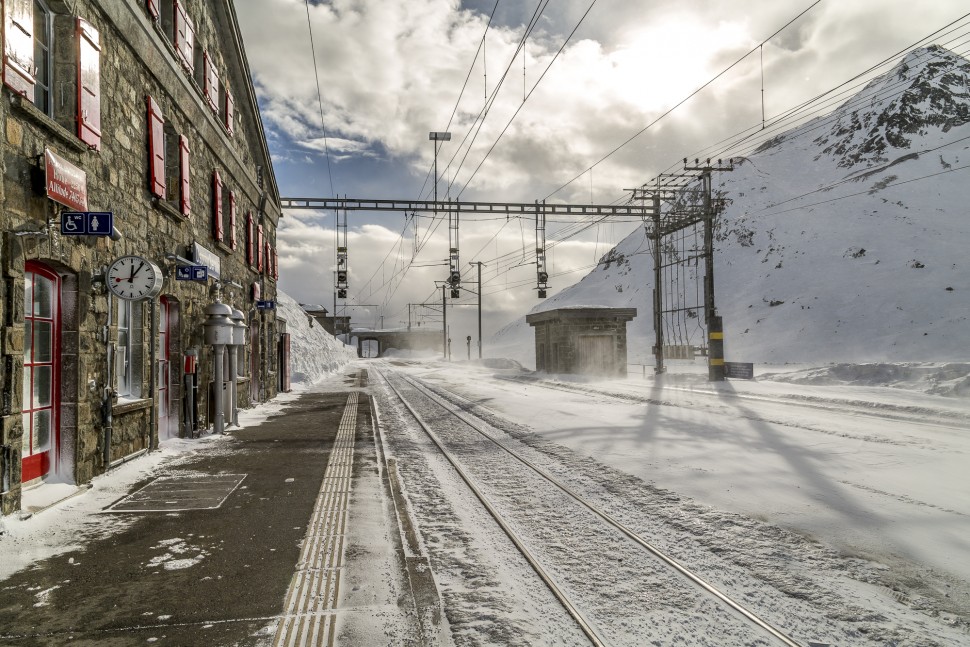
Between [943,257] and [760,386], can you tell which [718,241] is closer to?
[943,257]

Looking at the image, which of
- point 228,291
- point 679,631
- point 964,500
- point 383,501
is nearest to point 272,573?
point 383,501

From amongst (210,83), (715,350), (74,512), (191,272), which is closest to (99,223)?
(74,512)

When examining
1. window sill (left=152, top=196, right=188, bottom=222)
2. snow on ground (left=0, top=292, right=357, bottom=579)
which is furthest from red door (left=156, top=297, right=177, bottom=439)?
window sill (left=152, top=196, right=188, bottom=222)

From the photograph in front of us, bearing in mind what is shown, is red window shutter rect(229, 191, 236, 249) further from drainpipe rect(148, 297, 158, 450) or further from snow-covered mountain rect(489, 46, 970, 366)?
snow-covered mountain rect(489, 46, 970, 366)

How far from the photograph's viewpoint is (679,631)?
283cm

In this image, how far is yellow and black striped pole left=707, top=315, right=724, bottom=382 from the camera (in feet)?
66.0

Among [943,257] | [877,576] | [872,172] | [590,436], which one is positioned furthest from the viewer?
[872,172]

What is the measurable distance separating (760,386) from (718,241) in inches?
3279

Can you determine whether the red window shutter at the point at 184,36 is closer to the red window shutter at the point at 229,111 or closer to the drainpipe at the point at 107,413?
the red window shutter at the point at 229,111

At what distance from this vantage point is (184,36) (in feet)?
31.6

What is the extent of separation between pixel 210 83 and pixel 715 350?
740 inches

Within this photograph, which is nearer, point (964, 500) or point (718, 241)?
point (964, 500)

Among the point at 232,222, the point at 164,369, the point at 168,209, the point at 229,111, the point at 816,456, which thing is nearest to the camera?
the point at 816,456

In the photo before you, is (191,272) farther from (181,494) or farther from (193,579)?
(193,579)
